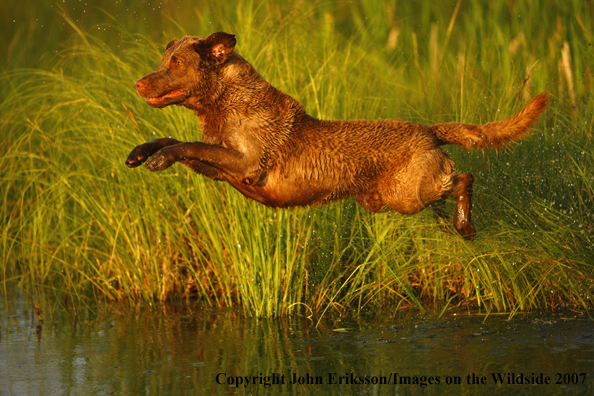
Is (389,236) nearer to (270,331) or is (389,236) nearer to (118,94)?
(270,331)

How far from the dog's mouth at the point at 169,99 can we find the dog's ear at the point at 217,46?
254mm

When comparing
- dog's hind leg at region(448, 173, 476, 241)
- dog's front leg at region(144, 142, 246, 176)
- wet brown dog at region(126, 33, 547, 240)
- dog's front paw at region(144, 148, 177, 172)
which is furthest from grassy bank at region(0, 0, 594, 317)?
dog's front paw at region(144, 148, 177, 172)

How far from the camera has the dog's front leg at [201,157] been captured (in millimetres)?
4211

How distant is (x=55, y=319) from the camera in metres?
6.91

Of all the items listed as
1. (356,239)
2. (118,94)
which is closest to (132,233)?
(118,94)

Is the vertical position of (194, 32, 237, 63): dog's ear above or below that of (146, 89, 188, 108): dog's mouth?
above

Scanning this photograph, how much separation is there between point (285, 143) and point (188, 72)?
2.34 feet

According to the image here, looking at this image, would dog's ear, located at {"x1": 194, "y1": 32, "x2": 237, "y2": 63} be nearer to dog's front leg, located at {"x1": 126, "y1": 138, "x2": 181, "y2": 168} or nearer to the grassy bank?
dog's front leg, located at {"x1": 126, "y1": 138, "x2": 181, "y2": 168}

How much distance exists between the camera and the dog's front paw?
419 cm

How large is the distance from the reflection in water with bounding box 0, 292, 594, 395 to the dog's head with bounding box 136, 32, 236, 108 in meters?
1.84

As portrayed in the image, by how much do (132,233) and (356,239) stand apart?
206 centimetres

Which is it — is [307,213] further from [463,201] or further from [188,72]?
[188,72]

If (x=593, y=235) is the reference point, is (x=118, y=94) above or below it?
above

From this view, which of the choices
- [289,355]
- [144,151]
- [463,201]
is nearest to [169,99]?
[144,151]
